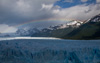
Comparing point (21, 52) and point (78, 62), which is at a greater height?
point (21, 52)

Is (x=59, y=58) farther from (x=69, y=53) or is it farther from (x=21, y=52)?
(x=21, y=52)

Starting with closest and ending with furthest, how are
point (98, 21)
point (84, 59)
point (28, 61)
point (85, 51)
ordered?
point (28, 61)
point (84, 59)
point (85, 51)
point (98, 21)

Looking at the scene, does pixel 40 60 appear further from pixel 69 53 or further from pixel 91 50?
pixel 91 50

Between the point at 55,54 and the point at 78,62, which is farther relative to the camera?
the point at 55,54

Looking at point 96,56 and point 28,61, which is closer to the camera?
point 28,61

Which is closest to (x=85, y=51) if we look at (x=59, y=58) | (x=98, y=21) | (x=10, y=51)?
(x=59, y=58)

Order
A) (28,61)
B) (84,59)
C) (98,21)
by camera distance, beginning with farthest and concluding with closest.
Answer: (98,21) → (84,59) → (28,61)

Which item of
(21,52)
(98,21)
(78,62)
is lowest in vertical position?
(78,62)

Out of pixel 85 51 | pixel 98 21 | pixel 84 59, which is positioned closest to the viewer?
pixel 84 59

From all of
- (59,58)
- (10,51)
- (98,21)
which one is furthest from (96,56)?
(98,21)
